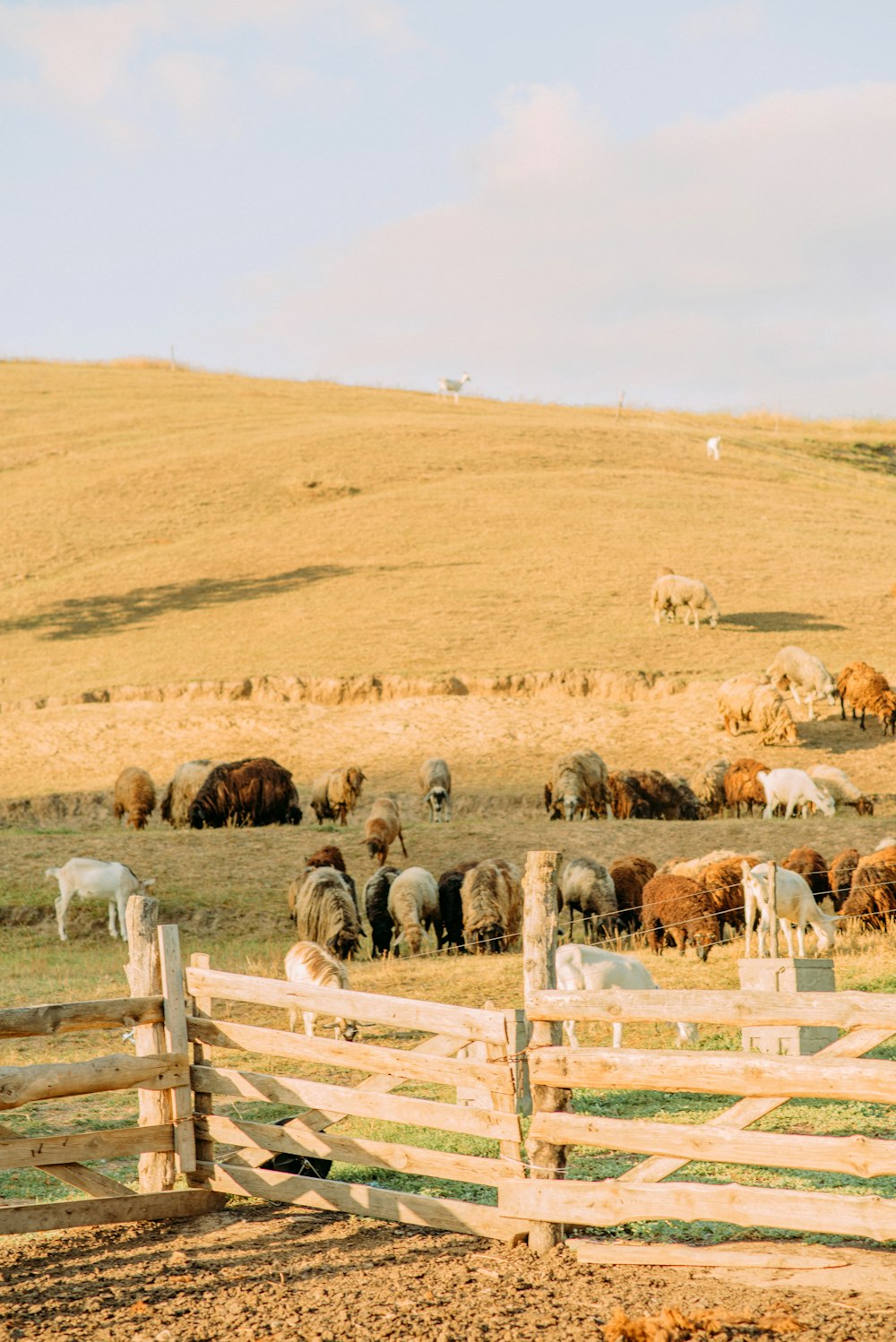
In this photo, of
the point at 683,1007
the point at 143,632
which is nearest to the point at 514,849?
the point at 683,1007

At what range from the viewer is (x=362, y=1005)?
7582 millimetres

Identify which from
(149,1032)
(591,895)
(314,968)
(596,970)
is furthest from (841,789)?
(149,1032)

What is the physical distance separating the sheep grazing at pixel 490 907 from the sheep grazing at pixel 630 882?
4.37 ft

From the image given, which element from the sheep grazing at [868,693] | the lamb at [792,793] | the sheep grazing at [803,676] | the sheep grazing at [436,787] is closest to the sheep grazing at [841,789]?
the lamb at [792,793]

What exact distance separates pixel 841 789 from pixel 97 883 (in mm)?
12683

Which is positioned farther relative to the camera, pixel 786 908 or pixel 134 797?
pixel 134 797

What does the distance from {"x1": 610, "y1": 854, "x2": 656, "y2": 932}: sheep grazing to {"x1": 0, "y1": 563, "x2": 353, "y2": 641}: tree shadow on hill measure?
22883 mm

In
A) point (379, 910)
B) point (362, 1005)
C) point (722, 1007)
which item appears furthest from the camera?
point (379, 910)

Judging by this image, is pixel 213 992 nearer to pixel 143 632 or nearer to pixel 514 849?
pixel 514 849

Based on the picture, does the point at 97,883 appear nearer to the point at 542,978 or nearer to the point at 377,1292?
the point at 542,978

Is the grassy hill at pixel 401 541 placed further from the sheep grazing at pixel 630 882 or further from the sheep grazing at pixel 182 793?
the sheep grazing at pixel 630 882

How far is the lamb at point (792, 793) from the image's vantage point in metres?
22.8

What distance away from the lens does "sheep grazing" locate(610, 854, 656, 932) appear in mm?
17672

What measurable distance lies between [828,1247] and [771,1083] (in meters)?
0.90
